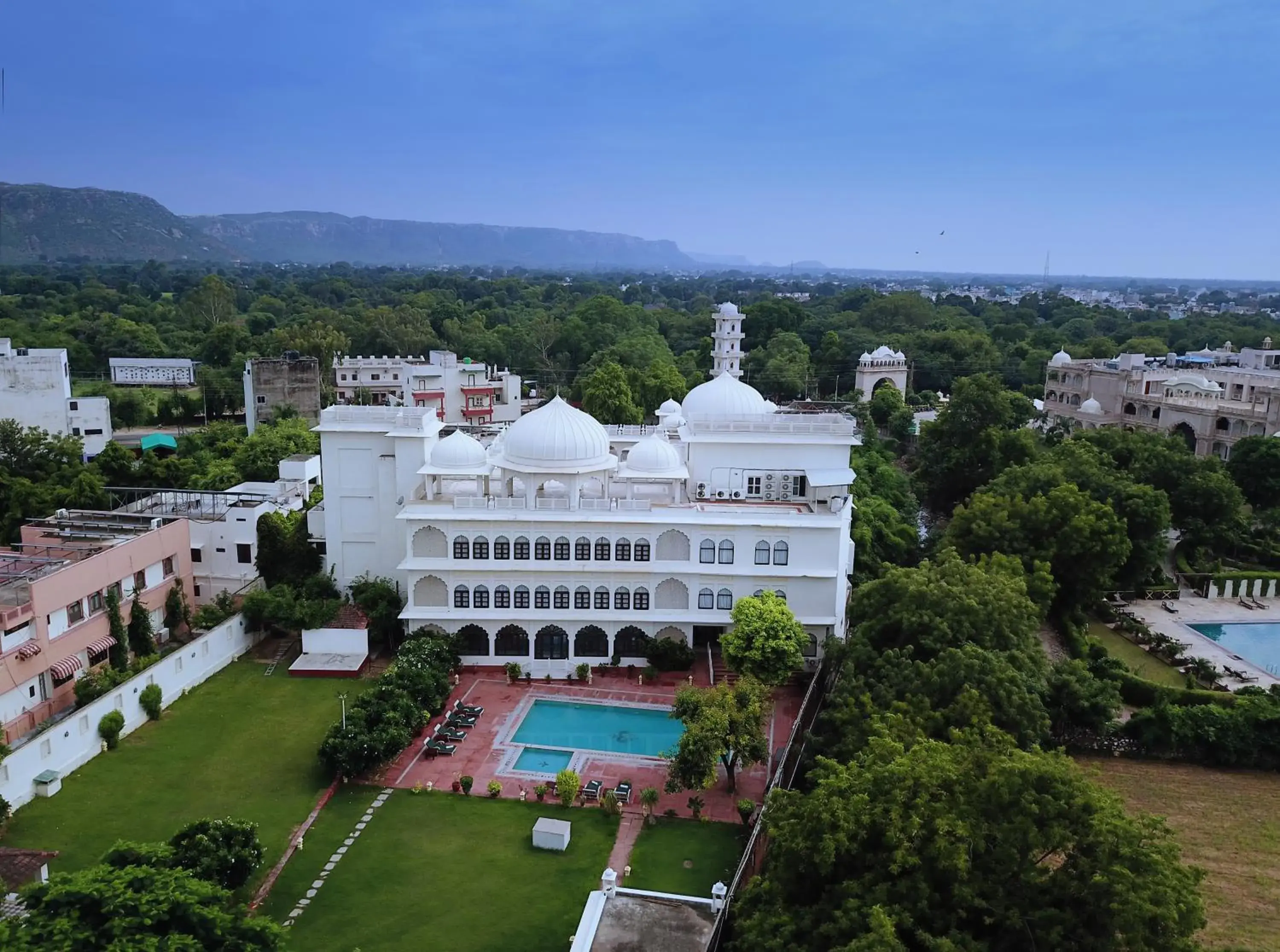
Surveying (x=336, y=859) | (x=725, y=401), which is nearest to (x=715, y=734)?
(x=336, y=859)

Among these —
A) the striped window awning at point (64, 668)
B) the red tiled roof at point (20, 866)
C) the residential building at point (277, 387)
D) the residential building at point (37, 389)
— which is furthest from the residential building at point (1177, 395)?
the residential building at point (37, 389)

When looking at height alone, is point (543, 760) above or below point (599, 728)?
below

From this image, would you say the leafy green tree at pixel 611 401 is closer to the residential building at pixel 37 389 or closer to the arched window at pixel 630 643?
the residential building at pixel 37 389

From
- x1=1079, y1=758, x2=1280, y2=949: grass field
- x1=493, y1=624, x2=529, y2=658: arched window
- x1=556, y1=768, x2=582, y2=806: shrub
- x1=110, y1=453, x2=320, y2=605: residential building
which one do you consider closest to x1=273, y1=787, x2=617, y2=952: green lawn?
x1=556, y1=768, x2=582, y2=806: shrub

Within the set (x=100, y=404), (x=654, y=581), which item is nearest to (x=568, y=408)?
(x=654, y=581)

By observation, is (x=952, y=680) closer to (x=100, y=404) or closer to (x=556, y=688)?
(x=556, y=688)

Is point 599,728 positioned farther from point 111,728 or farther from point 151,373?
point 151,373
